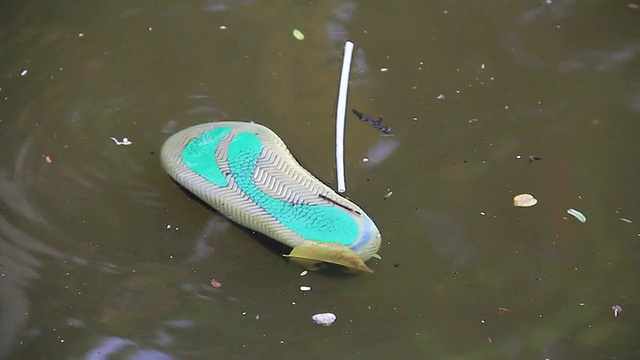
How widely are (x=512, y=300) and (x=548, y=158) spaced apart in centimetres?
27

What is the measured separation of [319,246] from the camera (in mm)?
992

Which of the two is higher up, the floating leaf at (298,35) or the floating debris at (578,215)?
the floating leaf at (298,35)

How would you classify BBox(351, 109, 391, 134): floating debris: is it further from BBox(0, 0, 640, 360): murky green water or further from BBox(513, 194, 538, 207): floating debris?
BBox(513, 194, 538, 207): floating debris

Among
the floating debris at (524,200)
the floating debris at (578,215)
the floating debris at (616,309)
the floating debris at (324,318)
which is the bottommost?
the floating debris at (616,309)

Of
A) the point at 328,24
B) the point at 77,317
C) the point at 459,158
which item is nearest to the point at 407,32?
the point at 328,24

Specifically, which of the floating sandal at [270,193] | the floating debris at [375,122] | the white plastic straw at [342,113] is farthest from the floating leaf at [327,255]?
the floating debris at [375,122]

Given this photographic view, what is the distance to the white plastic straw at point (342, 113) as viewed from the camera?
1.12 meters

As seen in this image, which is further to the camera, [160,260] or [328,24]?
[328,24]

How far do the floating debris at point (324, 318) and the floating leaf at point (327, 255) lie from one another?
7 cm

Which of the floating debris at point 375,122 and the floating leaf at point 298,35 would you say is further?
the floating leaf at point 298,35

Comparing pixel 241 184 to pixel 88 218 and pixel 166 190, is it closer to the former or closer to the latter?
pixel 166 190

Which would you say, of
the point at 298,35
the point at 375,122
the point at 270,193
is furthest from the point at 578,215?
the point at 298,35

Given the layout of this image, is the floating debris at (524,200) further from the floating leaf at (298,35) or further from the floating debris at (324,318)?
the floating leaf at (298,35)

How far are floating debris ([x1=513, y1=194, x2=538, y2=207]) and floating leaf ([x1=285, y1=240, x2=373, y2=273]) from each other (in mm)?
276
